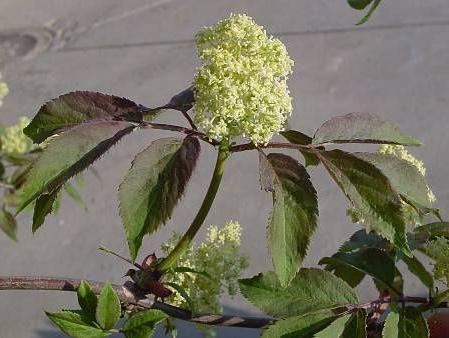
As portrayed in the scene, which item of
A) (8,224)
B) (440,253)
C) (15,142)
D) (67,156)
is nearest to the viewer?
(67,156)

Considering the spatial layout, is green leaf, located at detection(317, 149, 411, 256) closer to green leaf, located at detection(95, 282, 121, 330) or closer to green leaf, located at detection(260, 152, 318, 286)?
green leaf, located at detection(260, 152, 318, 286)

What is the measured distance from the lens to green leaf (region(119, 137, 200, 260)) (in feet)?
1.41

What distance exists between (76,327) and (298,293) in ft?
0.57

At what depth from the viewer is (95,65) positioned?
6.70 feet

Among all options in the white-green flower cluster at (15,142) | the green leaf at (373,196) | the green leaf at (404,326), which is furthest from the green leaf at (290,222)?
the white-green flower cluster at (15,142)

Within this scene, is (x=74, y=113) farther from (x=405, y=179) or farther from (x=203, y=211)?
(x=405, y=179)

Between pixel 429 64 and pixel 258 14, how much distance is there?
1.88 ft

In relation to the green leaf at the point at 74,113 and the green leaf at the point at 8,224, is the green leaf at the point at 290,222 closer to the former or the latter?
the green leaf at the point at 74,113

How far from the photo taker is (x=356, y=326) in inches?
20.2

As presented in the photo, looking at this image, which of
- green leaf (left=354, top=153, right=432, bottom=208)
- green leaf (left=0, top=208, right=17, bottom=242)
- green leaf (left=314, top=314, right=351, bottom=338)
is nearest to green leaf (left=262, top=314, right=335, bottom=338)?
green leaf (left=314, top=314, right=351, bottom=338)

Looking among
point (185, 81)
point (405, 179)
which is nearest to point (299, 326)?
point (405, 179)

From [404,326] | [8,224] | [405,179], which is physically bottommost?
[404,326]

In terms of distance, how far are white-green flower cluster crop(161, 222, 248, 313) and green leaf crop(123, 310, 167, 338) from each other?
0.41ft

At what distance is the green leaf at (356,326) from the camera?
0.51 metres
